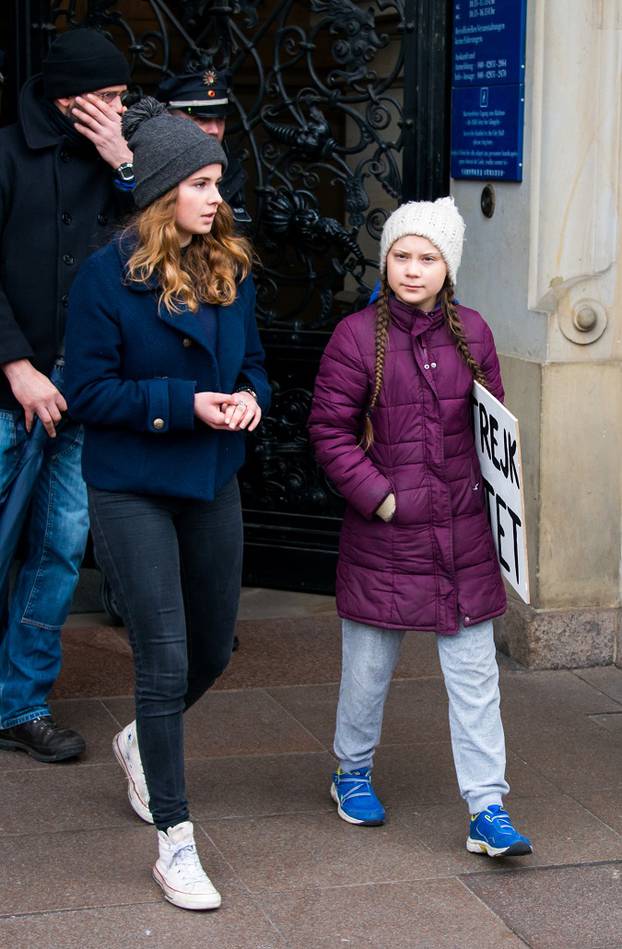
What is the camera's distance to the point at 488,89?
594 cm

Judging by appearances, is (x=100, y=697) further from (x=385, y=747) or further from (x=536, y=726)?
(x=536, y=726)

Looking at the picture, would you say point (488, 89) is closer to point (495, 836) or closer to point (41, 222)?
point (41, 222)

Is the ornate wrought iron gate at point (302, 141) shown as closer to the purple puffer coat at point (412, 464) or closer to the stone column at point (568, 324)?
the stone column at point (568, 324)

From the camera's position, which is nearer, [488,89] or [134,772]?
[134,772]

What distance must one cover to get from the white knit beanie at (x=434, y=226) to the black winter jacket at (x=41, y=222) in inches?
36.0

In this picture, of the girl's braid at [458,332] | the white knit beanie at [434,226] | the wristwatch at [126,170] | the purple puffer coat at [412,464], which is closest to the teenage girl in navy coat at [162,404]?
the purple puffer coat at [412,464]

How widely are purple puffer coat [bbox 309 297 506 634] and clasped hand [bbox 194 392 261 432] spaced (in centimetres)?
43

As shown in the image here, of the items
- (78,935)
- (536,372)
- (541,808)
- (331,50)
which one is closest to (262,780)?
(541,808)

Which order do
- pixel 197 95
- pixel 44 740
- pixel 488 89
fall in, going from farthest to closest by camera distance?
1. pixel 488 89
2. pixel 197 95
3. pixel 44 740

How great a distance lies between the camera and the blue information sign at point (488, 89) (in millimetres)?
5727

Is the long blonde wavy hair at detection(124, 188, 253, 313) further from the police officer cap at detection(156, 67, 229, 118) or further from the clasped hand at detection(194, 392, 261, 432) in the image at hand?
the police officer cap at detection(156, 67, 229, 118)

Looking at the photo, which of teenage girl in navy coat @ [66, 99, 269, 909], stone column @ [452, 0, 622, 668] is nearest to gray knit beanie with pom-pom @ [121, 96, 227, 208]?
teenage girl in navy coat @ [66, 99, 269, 909]

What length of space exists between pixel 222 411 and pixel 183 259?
15.3 inches

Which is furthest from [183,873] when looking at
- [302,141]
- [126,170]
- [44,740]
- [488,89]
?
[302,141]
